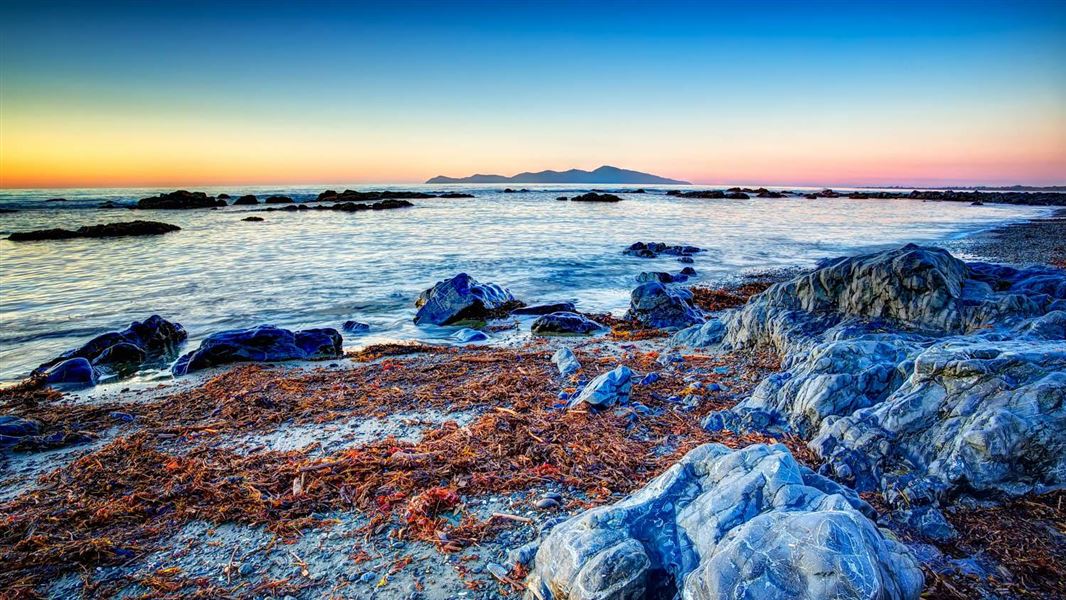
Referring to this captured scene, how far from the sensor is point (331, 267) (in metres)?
18.8

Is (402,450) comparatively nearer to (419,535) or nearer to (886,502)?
(419,535)

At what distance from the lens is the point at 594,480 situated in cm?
404

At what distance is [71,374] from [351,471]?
20.5ft

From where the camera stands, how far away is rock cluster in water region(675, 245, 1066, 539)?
3.42m

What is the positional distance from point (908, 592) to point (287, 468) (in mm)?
4508

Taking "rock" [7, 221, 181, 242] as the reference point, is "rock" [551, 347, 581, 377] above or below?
below

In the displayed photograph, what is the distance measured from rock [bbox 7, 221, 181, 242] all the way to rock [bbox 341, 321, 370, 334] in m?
29.6

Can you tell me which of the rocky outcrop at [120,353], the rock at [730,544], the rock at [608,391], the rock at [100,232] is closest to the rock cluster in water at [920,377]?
the rock at [730,544]

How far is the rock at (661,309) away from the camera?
33.1ft

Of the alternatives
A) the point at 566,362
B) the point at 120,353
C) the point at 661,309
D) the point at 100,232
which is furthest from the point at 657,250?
the point at 100,232

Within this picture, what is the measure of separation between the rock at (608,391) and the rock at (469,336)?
4.10 metres

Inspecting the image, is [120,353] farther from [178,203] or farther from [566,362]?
[178,203]

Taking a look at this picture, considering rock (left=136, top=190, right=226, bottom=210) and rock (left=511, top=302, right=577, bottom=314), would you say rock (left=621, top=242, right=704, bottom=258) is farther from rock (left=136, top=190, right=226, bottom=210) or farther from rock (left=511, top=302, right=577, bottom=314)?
rock (left=136, top=190, right=226, bottom=210)

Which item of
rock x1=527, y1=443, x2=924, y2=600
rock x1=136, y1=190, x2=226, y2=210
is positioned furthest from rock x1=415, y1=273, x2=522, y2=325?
rock x1=136, y1=190, x2=226, y2=210
